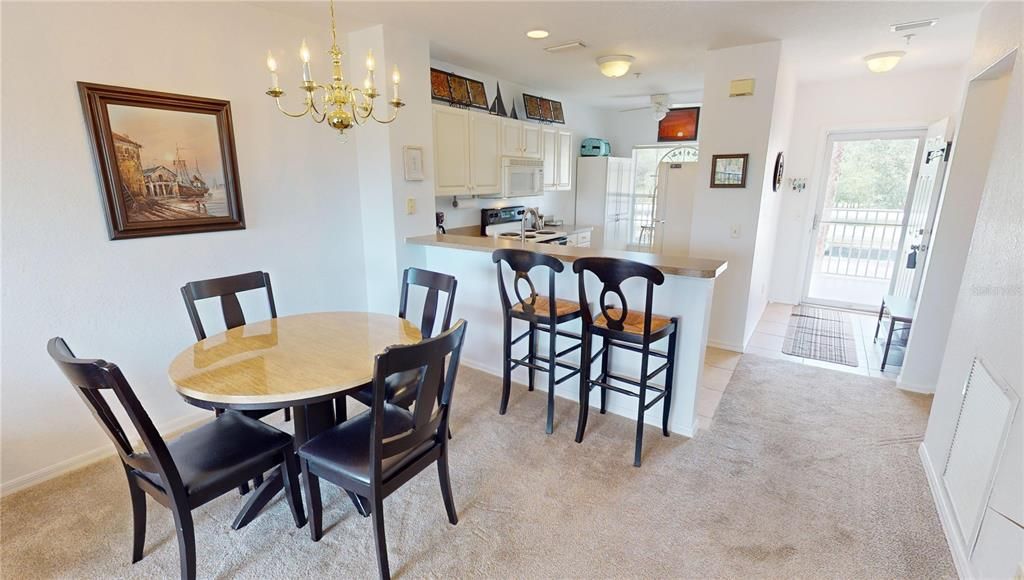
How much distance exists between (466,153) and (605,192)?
273cm

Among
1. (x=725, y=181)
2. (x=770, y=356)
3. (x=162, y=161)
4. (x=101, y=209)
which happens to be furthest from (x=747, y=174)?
(x=101, y=209)

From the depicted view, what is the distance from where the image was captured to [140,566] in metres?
1.74

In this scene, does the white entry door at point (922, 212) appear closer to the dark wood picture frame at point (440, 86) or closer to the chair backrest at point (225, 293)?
the dark wood picture frame at point (440, 86)

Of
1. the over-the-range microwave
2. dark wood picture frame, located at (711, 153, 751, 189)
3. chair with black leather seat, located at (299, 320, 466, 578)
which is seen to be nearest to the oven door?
the over-the-range microwave

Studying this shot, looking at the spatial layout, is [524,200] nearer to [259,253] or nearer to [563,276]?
[563,276]

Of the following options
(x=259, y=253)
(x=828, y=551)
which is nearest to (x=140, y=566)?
(x=259, y=253)

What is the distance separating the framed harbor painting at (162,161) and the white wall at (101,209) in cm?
6

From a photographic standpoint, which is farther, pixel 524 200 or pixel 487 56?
pixel 524 200

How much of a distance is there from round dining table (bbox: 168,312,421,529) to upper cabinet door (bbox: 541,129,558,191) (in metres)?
3.67

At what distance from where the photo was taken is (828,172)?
5062 millimetres

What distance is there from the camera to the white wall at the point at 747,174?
3455mm

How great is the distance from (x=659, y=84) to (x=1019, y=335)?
411cm

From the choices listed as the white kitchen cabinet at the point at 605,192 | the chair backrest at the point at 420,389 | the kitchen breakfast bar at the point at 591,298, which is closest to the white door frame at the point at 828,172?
the white kitchen cabinet at the point at 605,192

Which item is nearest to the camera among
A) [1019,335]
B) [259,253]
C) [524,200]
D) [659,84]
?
[1019,335]
